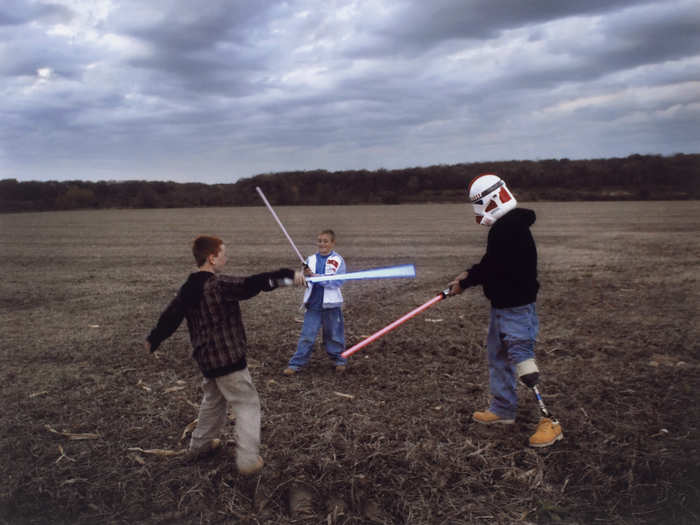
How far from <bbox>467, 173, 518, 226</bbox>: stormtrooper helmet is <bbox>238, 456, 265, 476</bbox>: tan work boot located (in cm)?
284

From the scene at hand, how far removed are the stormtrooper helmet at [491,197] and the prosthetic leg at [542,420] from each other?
1297 mm

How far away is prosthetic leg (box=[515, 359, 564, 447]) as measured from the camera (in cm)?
473

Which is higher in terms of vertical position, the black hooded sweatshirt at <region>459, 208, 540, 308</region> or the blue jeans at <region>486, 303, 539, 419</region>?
the black hooded sweatshirt at <region>459, 208, 540, 308</region>

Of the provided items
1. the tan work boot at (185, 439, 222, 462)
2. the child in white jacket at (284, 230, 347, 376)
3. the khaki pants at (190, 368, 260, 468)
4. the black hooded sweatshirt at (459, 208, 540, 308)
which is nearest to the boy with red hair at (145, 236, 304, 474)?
the khaki pants at (190, 368, 260, 468)

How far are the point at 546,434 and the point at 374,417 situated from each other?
1649 millimetres

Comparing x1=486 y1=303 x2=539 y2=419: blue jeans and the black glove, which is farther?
x1=486 y1=303 x2=539 y2=419: blue jeans

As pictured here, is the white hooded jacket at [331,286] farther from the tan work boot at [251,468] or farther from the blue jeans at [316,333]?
the tan work boot at [251,468]

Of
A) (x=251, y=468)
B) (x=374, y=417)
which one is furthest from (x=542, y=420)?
(x=251, y=468)

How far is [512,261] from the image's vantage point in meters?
4.75

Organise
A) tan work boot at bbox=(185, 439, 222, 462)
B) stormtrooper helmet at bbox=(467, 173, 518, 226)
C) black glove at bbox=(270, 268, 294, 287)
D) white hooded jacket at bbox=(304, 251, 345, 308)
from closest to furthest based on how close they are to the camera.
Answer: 1. black glove at bbox=(270, 268, 294, 287)
2. tan work boot at bbox=(185, 439, 222, 462)
3. stormtrooper helmet at bbox=(467, 173, 518, 226)
4. white hooded jacket at bbox=(304, 251, 345, 308)

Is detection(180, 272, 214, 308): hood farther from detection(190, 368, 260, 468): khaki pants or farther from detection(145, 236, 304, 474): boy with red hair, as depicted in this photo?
detection(190, 368, 260, 468): khaki pants

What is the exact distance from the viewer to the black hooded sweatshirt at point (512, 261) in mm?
4742

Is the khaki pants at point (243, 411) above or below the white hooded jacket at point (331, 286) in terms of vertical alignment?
below

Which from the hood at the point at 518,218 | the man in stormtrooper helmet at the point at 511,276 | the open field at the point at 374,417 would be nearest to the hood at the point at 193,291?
the open field at the point at 374,417
